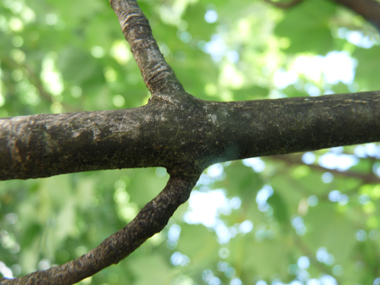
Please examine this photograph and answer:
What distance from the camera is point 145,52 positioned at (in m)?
0.44

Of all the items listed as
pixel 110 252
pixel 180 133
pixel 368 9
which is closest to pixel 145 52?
pixel 180 133

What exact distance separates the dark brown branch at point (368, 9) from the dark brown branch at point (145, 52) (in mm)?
776

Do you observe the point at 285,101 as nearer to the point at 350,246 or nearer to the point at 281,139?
the point at 281,139

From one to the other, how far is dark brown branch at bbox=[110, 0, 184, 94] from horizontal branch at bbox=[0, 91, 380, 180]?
0.09ft

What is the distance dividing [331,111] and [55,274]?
0.38m

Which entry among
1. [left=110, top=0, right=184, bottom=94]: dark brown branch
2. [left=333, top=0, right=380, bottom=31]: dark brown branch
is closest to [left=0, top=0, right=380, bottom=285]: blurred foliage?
[left=333, top=0, right=380, bottom=31]: dark brown branch

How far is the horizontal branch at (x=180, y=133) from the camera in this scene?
0.33 meters

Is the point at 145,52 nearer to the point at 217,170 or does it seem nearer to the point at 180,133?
the point at 180,133

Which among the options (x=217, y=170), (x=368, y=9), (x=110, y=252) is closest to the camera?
(x=110, y=252)

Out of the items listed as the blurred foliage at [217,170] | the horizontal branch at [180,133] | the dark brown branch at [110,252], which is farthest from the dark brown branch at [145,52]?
the blurred foliage at [217,170]

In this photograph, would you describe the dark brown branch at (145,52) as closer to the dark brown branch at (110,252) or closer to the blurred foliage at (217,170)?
the dark brown branch at (110,252)

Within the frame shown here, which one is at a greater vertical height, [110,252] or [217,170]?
[110,252]

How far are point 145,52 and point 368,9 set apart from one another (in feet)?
2.67

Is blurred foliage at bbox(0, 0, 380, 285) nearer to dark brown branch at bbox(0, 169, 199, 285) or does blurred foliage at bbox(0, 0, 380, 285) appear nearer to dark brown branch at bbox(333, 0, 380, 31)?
dark brown branch at bbox(333, 0, 380, 31)
